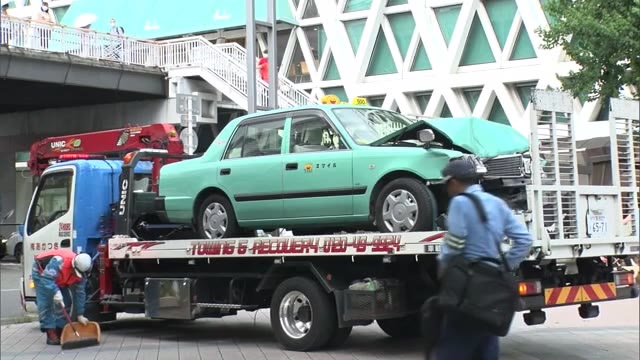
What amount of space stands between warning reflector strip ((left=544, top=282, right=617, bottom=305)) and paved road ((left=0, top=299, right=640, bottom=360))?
72 centimetres

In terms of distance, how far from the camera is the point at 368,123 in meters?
9.23

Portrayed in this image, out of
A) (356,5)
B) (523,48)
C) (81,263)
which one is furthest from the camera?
(356,5)

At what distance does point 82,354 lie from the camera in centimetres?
964

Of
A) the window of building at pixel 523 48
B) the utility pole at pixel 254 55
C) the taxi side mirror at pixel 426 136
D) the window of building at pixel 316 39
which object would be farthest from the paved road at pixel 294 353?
the window of building at pixel 316 39

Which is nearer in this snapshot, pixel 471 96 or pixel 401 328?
pixel 401 328

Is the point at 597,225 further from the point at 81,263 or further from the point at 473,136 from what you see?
the point at 81,263

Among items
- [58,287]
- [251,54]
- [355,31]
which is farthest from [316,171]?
[355,31]

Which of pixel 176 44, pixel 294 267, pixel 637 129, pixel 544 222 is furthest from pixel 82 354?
pixel 176 44

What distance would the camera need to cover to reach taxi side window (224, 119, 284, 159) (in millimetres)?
9477

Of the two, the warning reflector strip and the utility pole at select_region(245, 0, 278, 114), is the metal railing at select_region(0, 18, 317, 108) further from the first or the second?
the warning reflector strip

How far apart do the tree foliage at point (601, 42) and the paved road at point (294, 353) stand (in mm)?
3724

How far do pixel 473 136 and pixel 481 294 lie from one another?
4112 mm

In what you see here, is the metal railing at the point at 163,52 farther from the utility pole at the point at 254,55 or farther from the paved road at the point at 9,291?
the utility pole at the point at 254,55

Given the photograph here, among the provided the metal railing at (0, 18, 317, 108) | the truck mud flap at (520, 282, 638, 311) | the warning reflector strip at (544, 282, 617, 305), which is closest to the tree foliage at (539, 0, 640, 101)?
the truck mud flap at (520, 282, 638, 311)
